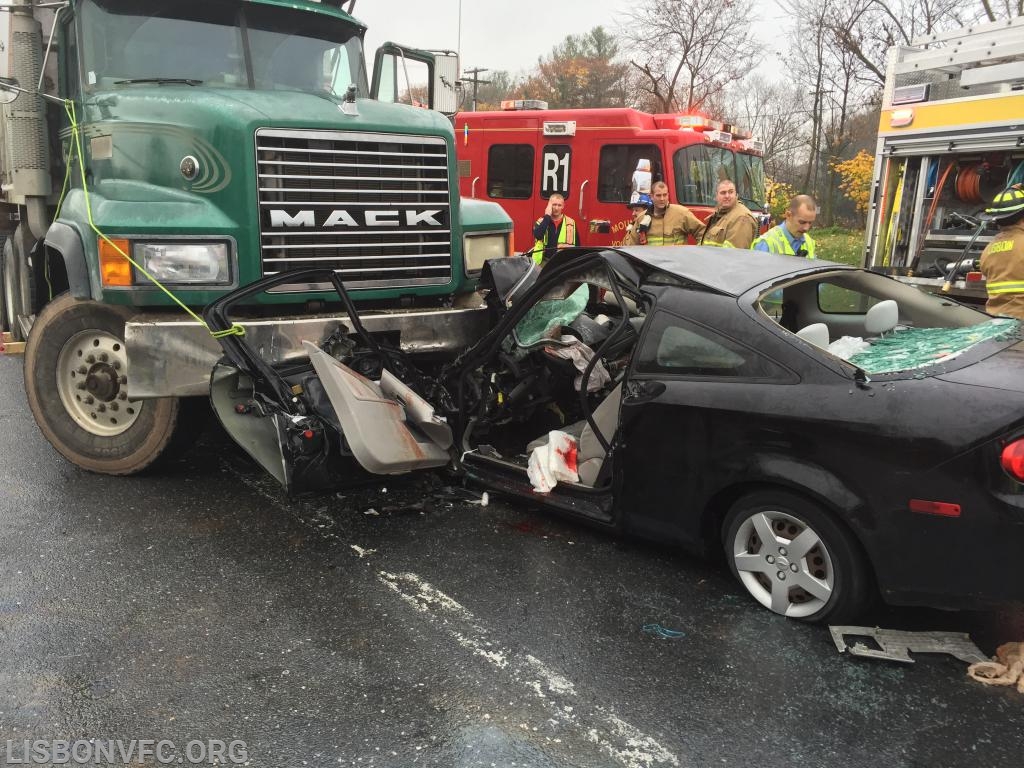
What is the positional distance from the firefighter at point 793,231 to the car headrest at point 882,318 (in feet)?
6.98

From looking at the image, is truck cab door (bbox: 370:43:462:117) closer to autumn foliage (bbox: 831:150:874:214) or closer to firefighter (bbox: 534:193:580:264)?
firefighter (bbox: 534:193:580:264)

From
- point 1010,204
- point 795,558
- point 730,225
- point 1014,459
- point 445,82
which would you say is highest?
point 445,82

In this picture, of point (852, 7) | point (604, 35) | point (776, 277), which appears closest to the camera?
point (776, 277)

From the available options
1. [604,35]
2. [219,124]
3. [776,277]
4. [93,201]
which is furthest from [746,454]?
[604,35]

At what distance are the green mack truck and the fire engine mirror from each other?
23 mm

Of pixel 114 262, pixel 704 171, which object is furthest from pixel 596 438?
pixel 704 171

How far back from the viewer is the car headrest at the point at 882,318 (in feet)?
13.3

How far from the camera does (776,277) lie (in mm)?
3814

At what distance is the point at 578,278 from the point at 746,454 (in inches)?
53.1

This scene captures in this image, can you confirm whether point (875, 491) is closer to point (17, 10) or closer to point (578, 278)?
point (578, 278)

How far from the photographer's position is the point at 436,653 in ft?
10.4

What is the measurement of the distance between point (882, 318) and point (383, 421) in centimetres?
269

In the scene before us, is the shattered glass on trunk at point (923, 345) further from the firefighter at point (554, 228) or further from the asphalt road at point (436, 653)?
the firefighter at point (554, 228)

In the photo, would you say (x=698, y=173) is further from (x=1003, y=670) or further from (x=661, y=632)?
(x=1003, y=670)
